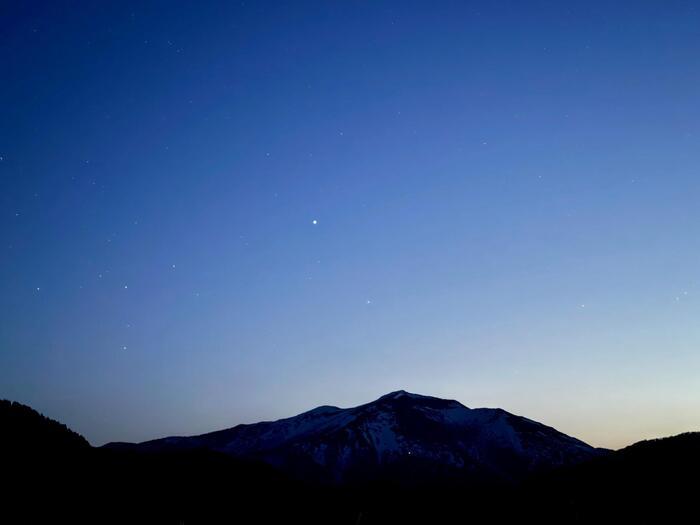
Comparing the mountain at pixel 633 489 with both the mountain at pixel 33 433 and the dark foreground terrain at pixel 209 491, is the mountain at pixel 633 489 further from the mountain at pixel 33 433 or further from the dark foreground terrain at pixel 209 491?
the mountain at pixel 33 433

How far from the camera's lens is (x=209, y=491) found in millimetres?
54031

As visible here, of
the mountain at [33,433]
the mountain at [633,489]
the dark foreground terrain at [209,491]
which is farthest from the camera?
the mountain at [33,433]

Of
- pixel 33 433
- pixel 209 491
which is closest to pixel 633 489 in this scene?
pixel 209 491

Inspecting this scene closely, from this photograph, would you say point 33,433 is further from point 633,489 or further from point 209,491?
point 633,489

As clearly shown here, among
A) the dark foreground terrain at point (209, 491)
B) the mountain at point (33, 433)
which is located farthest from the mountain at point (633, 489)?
the mountain at point (33, 433)

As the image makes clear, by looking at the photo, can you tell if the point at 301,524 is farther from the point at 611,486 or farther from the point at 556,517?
the point at 611,486

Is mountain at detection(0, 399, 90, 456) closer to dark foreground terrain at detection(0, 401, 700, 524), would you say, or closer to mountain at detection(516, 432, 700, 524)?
dark foreground terrain at detection(0, 401, 700, 524)

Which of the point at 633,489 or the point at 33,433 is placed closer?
the point at 33,433

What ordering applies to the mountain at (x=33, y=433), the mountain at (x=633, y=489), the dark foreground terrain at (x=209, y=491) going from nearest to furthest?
the dark foreground terrain at (x=209, y=491) → the mountain at (x=633, y=489) → the mountain at (x=33, y=433)

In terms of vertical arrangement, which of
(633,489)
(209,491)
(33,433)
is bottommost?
(209,491)

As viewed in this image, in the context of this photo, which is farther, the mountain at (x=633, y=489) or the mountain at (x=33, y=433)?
the mountain at (x=33, y=433)

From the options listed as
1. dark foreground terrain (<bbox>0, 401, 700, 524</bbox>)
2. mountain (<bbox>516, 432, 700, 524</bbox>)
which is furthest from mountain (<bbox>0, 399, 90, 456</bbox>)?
mountain (<bbox>516, 432, 700, 524</bbox>)

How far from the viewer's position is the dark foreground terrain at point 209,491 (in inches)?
1089

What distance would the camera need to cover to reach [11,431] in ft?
114
